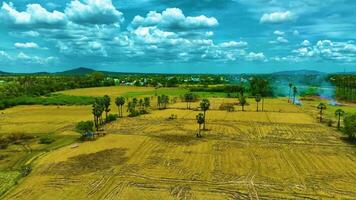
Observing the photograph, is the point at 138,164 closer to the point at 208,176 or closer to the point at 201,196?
the point at 208,176

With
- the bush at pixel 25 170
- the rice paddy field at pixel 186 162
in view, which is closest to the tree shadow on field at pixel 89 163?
the rice paddy field at pixel 186 162

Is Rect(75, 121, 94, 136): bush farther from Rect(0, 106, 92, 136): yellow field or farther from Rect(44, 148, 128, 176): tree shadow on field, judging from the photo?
Rect(44, 148, 128, 176): tree shadow on field

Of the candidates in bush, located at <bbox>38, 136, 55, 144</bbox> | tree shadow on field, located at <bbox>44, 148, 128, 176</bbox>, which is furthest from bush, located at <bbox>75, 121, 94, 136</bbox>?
tree shadow on field, located at <bbox>44, 148, 128, 176</bbox>

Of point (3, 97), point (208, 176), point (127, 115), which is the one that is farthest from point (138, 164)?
point (3, 97)

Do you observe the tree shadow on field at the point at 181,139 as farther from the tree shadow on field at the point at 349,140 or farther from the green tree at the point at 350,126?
the green tree at the point at 350,126

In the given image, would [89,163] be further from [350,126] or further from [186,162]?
[350,126]

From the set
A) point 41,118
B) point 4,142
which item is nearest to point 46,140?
point 4,142
